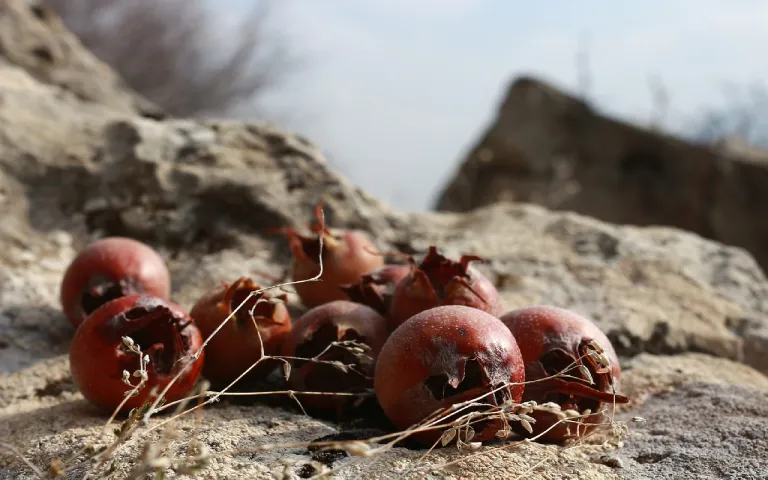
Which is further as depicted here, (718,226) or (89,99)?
(718,226)

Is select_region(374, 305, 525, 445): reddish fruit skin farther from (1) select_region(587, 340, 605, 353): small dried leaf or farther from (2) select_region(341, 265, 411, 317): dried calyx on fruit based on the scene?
(2) select_region(341, 265, 411, 317): dried calyx on fruit

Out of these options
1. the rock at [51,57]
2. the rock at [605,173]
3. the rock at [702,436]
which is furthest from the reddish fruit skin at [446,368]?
the rock at [605,173]

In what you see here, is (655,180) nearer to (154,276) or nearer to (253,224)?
(253,224)

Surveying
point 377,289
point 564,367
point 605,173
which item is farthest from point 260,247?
point 605,173

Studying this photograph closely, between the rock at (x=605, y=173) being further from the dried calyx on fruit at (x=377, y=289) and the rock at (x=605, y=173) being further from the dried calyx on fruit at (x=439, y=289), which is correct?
the dried calyx on fruit at (x=439, y=289)

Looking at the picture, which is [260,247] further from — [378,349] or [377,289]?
[378,349]

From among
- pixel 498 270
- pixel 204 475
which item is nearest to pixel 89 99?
pixel 498 270
